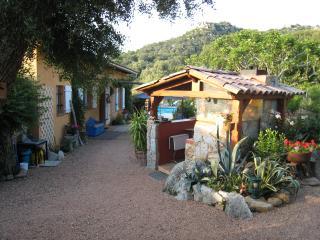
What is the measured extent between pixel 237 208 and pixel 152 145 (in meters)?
3.88

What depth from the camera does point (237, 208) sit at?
584cm

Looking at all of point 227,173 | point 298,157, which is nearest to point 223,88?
point 227,173

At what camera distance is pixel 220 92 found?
310 inches

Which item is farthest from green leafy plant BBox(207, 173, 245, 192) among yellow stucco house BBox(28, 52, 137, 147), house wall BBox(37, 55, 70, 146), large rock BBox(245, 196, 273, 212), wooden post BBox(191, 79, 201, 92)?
house wall BBox(37, 55, 70, 146)

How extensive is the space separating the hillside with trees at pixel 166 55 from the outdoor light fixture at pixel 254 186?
2422 cm

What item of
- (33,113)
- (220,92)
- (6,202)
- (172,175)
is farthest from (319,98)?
(6,202)

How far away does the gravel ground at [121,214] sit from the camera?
5105 mm

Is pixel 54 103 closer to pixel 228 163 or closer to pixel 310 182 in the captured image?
pixel 228 163

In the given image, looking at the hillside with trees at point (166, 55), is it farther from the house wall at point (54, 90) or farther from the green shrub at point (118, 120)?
the house wall at point (54, 90)

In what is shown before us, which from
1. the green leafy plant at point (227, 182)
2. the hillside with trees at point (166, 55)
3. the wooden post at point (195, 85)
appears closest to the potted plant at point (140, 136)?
the wooden post at point (195, 85)

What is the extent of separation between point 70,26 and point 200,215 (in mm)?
3678

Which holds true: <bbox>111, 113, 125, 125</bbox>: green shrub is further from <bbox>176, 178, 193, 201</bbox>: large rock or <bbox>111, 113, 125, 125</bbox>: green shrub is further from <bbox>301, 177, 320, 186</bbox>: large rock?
<bbox>301, 177, 320, 186</bbox>: large rock

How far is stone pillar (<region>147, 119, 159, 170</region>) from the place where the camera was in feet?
30.4

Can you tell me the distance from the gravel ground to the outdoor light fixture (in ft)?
1.58
